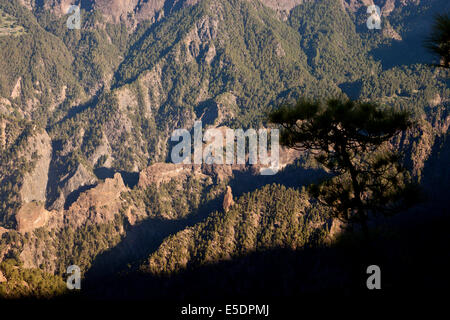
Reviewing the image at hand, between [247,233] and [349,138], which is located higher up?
[247,233]

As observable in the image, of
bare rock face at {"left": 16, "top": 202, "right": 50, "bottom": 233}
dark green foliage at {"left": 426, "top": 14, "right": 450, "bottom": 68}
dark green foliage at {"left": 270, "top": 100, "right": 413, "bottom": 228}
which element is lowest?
dark green foliage at {"left": 270, "top": 100, "right": 413, "bottom": 228}

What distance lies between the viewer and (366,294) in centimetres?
3553

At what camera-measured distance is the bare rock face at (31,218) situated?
6895 inches

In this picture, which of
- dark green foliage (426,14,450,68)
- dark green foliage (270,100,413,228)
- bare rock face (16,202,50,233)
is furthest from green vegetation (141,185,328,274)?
dark green foliage (426,14,450,68)

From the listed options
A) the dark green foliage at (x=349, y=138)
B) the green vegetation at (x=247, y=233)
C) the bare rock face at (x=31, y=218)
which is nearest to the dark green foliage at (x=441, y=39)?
the dark green foliage at (x=349, y=138)

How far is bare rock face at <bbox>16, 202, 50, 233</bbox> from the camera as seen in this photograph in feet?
575

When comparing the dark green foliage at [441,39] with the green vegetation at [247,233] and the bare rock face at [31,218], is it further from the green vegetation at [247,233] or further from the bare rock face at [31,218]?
the bare rock face at [31,218]

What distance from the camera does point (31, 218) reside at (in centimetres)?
17888

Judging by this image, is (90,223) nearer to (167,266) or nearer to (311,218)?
(167,266)

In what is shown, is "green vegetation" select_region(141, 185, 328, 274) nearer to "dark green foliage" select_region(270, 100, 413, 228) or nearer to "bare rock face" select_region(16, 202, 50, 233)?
"bare rock face" select_region(16, 202, 50, 233)

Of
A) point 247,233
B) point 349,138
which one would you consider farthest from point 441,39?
point 247,233

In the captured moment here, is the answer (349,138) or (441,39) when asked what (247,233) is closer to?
(349,138)
